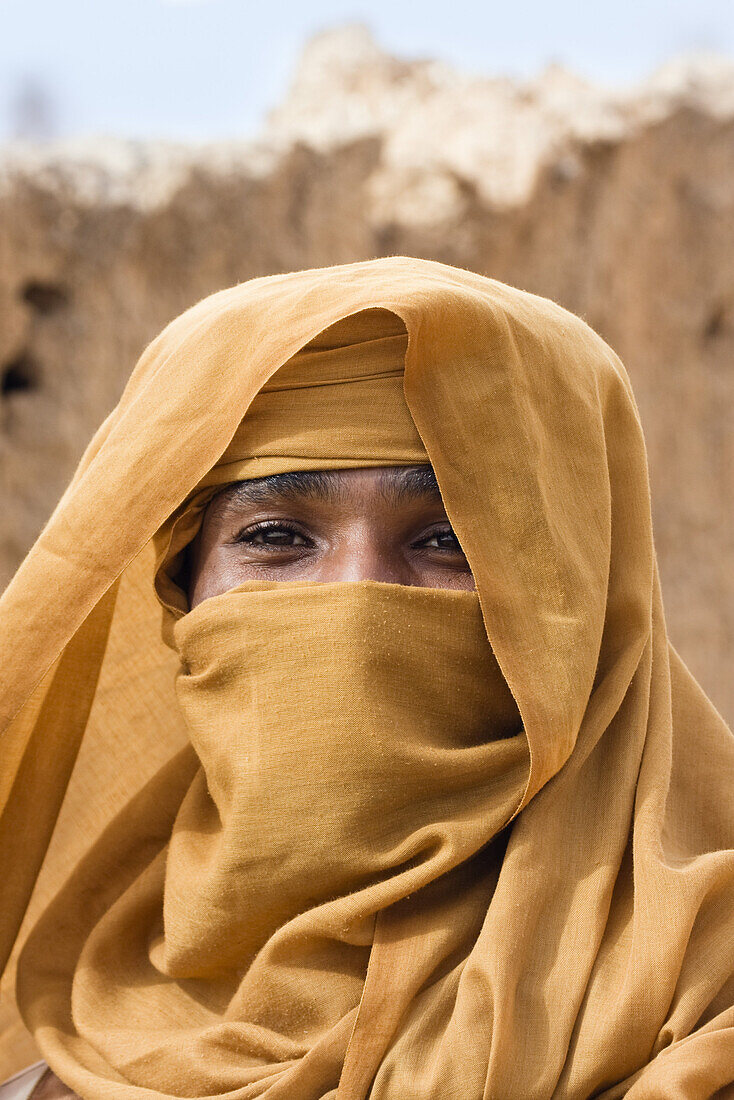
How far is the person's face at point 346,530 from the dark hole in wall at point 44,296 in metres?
4.26

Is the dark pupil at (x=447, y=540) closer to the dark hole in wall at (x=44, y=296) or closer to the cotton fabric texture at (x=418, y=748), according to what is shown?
the cotton fabric texture at (x=418, y=748)

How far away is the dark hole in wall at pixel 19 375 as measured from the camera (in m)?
5.67

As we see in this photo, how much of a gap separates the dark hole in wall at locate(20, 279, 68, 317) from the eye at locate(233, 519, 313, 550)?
4266mm

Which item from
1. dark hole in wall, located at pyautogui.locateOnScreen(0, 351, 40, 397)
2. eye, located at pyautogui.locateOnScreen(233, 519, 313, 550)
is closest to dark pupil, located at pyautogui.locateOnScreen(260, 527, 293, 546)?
eye, located at pyautogui.locateOnScreen(233, 519, 313, 550)

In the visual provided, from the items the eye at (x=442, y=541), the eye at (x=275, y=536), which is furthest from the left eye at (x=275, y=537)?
the eye at (x=442, y=541)

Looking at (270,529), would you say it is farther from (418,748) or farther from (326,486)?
(418,748)

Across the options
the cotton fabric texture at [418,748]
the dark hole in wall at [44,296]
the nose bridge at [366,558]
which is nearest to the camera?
the cotton fabric texture at [418,748]

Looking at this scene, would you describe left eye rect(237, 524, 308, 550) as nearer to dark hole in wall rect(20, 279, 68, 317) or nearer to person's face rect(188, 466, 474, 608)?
person's face rect(188, 466, 474, 608)

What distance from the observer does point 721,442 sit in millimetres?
7438

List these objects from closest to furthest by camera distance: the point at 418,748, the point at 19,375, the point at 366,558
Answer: the point at 418,748, the point at 366,558, the point at 19,375

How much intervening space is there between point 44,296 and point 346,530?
4.43 meters

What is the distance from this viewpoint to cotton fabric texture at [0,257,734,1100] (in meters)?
1.42

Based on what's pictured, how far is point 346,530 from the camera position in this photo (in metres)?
1.66

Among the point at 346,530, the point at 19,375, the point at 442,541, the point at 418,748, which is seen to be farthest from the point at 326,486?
the point at 19,375
